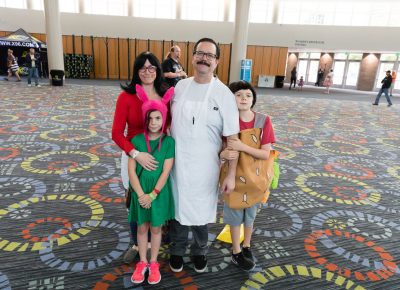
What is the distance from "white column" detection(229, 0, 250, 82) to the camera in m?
14.8

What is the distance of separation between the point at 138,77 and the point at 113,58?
19488 mm

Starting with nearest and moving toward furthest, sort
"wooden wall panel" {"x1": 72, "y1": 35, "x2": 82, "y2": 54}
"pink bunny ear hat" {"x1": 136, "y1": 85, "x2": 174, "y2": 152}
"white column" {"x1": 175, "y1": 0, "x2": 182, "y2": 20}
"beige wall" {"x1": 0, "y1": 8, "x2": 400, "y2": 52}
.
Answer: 1. "pink bunny ear hat" {"x1": 136, "y1": 85, "x2": 174, "y2": 152}
2. "beige wall" {"x1": 0, "y1": 8, "x2": 400, "y2": 52}
3. "wooden wall panel" {"x1": 72, "y1": 35, "x2": 82, "y2": 54}
4. "white column" {"x1": 175, "y1": 0, "x2": 182, "y2": 20}

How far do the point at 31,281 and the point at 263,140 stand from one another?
175cm

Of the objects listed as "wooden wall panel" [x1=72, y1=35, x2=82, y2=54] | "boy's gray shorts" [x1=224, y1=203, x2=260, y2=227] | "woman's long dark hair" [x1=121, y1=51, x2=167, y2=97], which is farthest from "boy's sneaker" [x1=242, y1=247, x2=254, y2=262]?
"wooden wall panel" [x1=72, y1=35, x2=82, y2=54]

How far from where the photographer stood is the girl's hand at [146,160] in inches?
71.4

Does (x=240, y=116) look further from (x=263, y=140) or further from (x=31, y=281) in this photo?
(x=31, y=281)

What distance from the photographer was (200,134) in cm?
186

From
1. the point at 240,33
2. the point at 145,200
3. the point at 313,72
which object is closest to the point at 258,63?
the point at 240,33

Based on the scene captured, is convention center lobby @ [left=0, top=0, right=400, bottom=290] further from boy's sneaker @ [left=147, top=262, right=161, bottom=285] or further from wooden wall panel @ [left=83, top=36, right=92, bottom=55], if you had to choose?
wooden wall panel @ [left=83, top=36, right=92, bottom=55]

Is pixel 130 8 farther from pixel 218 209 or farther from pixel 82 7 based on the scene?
pixel 218 209

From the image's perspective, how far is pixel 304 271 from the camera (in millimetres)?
2191

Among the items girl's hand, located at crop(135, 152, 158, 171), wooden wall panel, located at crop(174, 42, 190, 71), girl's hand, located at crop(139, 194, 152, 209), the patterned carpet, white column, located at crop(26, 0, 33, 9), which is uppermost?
white column, located at crop(26, 0, 33, 9)

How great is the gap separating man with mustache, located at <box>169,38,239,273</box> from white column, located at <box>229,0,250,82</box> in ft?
46.2

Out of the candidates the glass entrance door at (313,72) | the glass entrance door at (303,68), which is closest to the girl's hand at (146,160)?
the glass entrance door at (313,72)
